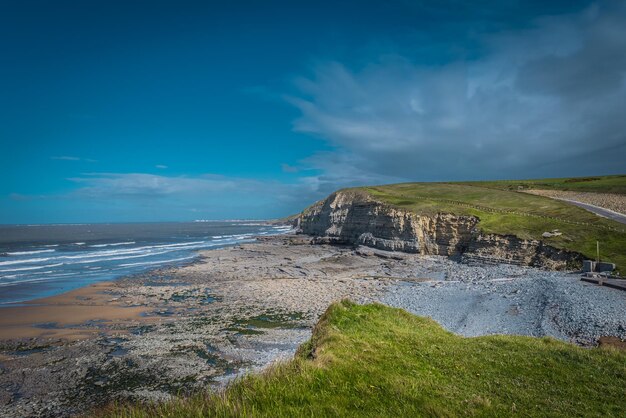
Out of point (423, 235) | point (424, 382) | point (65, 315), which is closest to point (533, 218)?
point (423, 235)

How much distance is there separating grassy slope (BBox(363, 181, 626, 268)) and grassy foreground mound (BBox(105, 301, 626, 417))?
93.2ft

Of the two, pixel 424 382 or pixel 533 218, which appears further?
pixel 533 218

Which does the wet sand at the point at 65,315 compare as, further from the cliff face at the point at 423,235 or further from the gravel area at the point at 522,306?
the cliff face at the point at 423,235

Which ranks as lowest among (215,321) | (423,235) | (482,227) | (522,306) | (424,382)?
(522,306)

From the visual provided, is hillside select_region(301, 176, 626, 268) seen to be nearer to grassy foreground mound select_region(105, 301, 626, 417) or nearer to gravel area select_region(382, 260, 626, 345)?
gravel area select_region(382, 260, 626, 345)

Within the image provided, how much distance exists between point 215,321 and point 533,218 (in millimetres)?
44679

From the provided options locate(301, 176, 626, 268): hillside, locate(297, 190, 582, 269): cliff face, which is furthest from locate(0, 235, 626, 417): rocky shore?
locate(301, 176, 626, 268): hillside

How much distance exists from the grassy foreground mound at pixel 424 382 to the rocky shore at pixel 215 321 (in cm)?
499

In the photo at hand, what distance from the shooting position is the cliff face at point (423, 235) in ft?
134

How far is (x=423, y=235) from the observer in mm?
56875

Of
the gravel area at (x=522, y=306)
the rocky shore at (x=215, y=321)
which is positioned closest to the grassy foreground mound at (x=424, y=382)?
the rocky shore at (x=215, y=321)

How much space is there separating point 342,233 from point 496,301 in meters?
Result: 55.8

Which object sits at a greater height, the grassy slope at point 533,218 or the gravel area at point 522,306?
the grassy slope at point 533,218

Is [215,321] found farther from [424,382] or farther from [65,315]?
[424,382]
